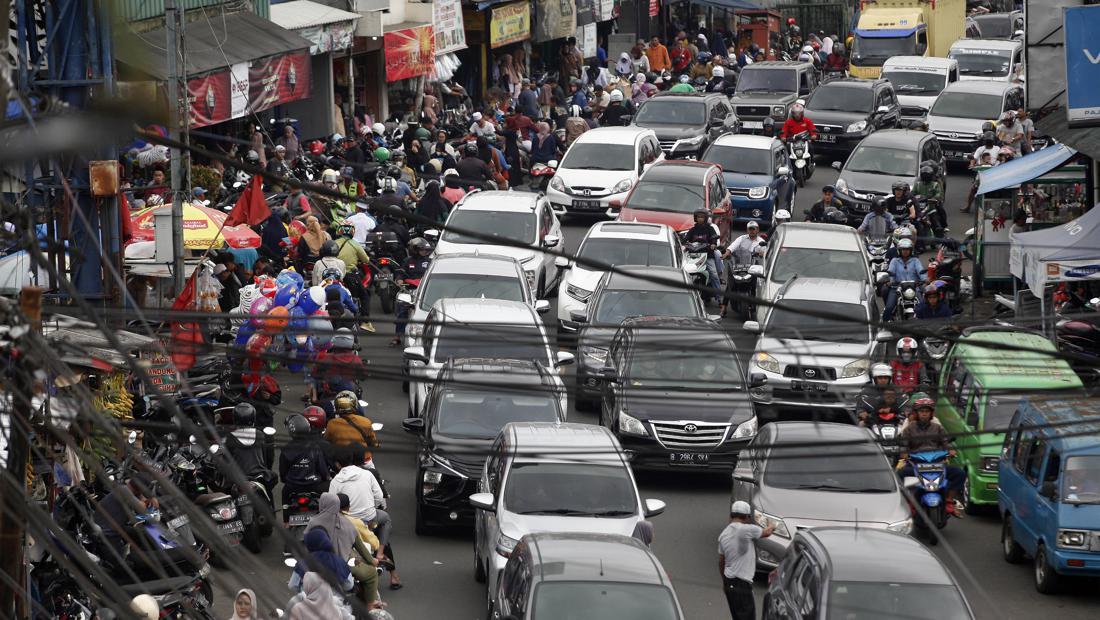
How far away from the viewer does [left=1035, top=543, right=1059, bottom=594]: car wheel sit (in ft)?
49.3

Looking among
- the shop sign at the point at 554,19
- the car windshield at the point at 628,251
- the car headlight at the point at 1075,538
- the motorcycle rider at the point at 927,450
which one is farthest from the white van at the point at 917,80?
the car headlight at the point at 1075,538

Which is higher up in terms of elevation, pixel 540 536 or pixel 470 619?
pixel 540 536

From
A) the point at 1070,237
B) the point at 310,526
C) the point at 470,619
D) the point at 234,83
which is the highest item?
the point at 234,83

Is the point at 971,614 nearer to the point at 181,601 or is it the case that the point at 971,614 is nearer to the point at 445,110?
the point at 181,601

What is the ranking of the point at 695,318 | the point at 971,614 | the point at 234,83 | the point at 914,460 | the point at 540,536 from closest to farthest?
the point at 971,614
the point at 540,536
the point at 914,460
the point at 695,318
the point at 234,83

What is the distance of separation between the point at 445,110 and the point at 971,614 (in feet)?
96.5

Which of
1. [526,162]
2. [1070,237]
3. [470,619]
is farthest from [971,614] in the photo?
[526,162]

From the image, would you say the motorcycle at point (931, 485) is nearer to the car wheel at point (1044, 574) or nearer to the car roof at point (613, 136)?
the car wheel at point (1044, 574)

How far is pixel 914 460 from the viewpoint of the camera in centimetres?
1667

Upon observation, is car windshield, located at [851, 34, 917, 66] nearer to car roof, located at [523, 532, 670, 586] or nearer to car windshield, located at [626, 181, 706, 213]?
car windshield, located at [626, 181, 706, 213]

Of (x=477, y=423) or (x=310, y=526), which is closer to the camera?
(x=310, y=526)

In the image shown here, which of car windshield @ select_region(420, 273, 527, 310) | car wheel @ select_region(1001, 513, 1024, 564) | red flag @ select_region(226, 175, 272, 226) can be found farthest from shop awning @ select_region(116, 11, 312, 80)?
car wheel @ select_region(1001, 513, 1024, 564)

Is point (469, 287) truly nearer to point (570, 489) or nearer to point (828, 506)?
point (570, 489)

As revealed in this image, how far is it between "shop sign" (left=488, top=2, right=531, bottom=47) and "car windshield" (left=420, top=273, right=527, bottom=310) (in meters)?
21.7
